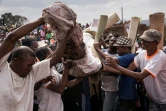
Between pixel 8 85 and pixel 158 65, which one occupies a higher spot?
pixel 8 85

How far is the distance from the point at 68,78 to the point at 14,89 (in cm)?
110

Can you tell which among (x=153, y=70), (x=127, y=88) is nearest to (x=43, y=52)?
(x=153, y=70)

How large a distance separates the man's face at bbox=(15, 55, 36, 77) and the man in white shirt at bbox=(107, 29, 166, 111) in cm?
119

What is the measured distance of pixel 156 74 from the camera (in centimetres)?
313

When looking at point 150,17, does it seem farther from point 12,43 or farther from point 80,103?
point 12,43

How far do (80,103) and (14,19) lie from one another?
29.9 metres

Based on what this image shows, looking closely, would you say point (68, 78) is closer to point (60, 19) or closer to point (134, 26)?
point (60, 19)

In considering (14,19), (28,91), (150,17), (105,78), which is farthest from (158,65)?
(14,19)

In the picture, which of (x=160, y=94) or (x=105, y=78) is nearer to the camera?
(x=160, y=94)

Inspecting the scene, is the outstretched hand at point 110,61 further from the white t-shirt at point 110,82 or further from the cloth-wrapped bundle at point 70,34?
the white t-shirt at point 110,82

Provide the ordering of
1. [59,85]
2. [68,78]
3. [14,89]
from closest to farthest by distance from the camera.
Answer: [14,89], [59,85], [68,78]

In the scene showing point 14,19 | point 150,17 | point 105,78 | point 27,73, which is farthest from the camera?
point 14,19

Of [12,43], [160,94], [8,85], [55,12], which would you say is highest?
[55,12]

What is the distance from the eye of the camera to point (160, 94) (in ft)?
10.8
